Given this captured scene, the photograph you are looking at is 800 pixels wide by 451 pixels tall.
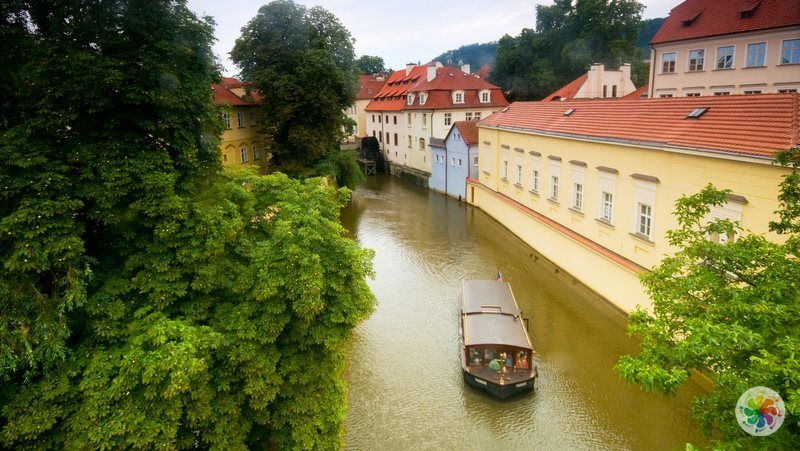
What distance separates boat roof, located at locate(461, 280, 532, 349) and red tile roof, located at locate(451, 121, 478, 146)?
1786 cm

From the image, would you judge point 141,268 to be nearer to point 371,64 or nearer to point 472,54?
point 371,64

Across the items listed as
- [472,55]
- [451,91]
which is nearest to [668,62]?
[451,91]

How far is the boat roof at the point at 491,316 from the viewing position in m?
13.2

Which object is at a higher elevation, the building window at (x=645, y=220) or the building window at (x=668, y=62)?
the building window at (x=668, y=62)

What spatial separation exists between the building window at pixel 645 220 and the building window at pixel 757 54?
16.2 meters

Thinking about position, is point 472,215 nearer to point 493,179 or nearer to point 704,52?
point 493,179

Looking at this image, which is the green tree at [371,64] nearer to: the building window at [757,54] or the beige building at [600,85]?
the beige building at [600,85]

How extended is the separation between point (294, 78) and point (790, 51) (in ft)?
82.3

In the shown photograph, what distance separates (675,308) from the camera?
6695mm

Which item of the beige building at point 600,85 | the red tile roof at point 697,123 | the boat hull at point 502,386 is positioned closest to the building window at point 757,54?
the red tile roof at point 697,123

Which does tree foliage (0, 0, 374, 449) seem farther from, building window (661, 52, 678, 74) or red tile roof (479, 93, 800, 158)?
building window (661, 52, 678, 74)

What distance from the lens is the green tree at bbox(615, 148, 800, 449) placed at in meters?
4.78

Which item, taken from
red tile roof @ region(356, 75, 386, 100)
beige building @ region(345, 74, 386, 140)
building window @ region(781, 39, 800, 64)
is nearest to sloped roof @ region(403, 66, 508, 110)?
beige building @ region(345, 74, 386, 140)

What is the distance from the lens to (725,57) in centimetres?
2739
